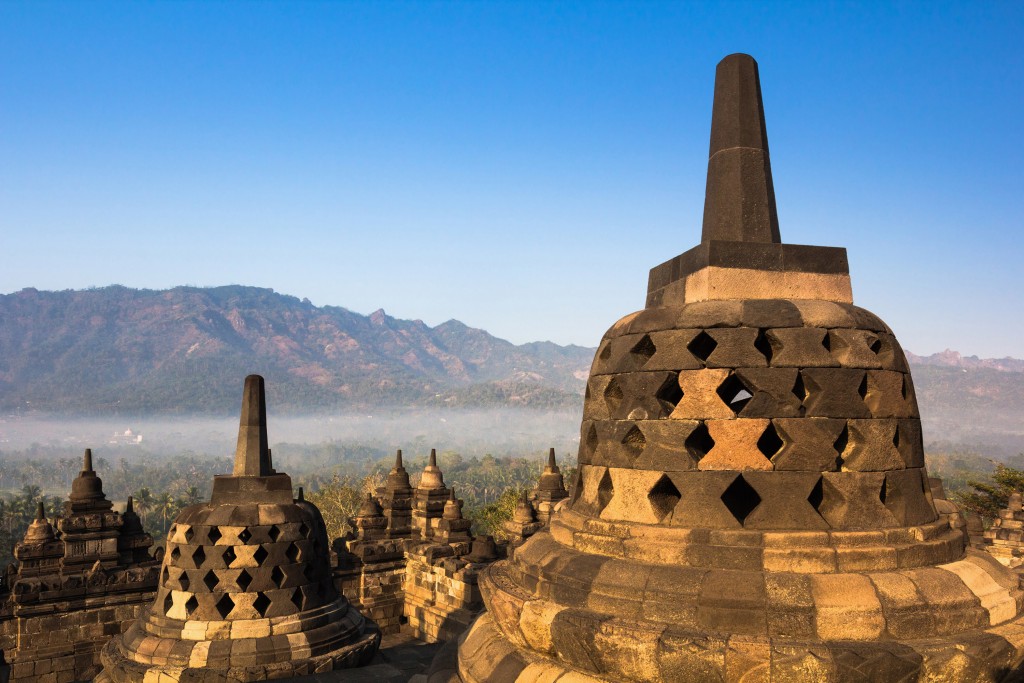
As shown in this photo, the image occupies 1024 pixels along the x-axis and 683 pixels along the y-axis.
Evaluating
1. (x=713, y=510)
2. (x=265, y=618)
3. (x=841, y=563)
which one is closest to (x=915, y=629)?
(x=841, y=563)

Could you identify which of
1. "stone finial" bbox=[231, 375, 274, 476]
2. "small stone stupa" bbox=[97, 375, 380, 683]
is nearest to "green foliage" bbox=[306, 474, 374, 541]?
"stone finial" bbox=[231, 375, 274, 476]

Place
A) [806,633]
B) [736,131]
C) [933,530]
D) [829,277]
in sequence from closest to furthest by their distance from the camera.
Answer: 1. [806,633]
2. [933,530]
3. [829,277]
4. [736,131]

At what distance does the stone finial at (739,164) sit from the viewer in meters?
5.29

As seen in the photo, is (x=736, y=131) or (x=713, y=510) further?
(x=736, y=131)

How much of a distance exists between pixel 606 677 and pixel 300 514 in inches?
288

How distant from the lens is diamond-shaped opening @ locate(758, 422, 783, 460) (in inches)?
181

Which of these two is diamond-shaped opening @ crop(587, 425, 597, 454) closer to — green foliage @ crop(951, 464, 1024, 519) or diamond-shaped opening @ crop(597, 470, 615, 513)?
diamond-shaped opening @ crop(597, 470, 615, 513)

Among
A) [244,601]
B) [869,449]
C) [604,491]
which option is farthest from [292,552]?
[869,449]

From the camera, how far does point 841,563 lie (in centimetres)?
434

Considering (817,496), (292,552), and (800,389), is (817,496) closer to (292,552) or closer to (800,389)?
(800,389)

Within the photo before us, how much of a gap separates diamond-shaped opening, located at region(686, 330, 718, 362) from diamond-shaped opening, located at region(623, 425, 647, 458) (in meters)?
0.62

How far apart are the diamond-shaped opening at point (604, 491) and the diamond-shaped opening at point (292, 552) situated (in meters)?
6.62

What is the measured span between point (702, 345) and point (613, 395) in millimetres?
727

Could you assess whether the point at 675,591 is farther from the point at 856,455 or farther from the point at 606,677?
the point at 856,455
